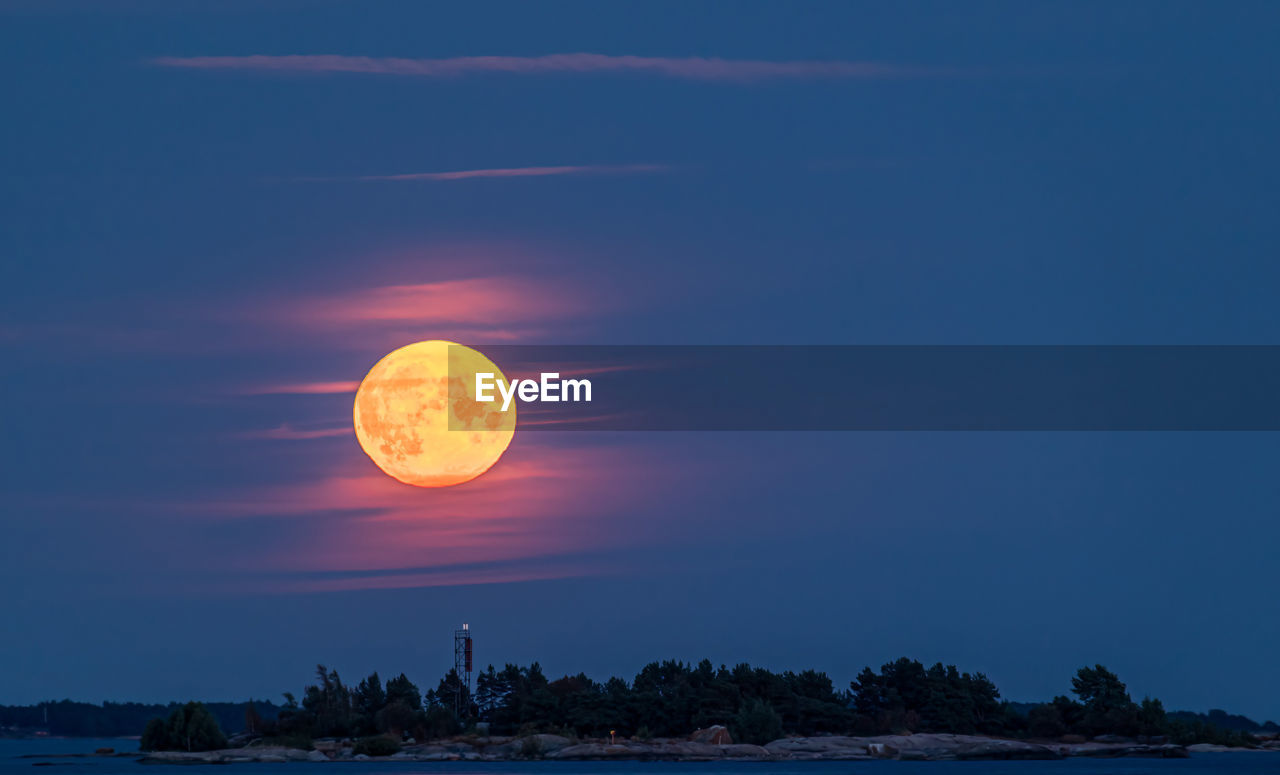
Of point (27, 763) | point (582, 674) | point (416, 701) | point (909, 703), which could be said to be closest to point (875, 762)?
point (909, 703)

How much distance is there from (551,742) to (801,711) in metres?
Result: 24.4

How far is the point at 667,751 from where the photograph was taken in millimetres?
144625

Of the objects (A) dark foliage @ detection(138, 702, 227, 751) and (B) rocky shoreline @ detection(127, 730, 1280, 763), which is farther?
(A) dark foliage @ detection(138, 702, 227, 751)

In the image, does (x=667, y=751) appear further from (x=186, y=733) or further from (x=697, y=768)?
(x=186, y=733)

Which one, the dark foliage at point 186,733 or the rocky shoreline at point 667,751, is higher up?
the dark foliage at point 186,733

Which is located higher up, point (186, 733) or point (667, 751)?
point (186, 733)

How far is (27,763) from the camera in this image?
570ft

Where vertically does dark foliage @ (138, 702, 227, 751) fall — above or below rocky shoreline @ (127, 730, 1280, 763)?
above

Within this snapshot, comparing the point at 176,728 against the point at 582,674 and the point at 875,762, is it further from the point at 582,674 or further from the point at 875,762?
the point at 875,762

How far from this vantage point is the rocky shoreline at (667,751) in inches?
5645

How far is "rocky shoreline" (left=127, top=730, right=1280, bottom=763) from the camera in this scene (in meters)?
143

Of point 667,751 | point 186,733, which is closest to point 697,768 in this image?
point 667,751

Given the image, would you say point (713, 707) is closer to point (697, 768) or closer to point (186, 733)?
point (697, 768)

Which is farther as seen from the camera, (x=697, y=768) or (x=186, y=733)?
(x=186, y=733)
